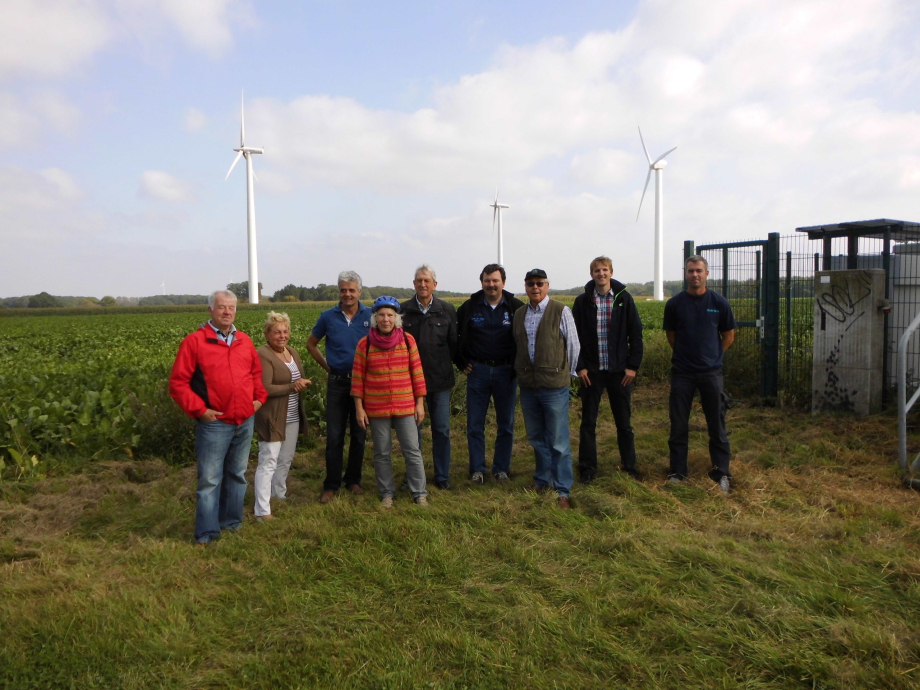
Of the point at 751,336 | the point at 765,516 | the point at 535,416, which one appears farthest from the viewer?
the point at 751,336

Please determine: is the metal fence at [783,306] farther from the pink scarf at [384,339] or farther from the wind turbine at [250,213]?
the wind turbine at [250,213]

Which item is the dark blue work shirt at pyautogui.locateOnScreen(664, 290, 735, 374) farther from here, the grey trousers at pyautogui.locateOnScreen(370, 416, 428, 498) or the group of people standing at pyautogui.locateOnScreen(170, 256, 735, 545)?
the grey trousers at pyautogui.locateOnScreen(370, 416, 428, 498)

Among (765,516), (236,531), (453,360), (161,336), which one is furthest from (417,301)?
(161,336)

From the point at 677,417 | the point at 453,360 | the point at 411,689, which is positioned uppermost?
the point at 453,360

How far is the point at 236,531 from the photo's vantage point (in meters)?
4.77

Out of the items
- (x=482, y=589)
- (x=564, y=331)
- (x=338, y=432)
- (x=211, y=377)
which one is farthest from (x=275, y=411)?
(x=564, y=331)

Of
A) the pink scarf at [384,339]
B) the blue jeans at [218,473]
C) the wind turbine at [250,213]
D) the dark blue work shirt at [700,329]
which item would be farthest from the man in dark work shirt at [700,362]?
the wind turbine at [250,213]

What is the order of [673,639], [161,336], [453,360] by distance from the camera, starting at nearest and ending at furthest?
1. [673,639]
2. [453,360]
3. [161,336]

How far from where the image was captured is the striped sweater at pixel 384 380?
5207 millimetres

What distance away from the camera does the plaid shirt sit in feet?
18.8

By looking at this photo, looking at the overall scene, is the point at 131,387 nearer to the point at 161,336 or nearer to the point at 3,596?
the point at 3,596

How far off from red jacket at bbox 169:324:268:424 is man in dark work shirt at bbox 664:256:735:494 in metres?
3.61

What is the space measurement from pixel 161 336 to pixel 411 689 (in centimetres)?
2135

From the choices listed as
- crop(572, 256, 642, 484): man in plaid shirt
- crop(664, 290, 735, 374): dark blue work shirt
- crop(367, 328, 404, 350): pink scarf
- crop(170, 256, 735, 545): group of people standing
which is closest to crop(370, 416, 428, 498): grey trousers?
crop(170, 256, 735, 545): group of people standing
